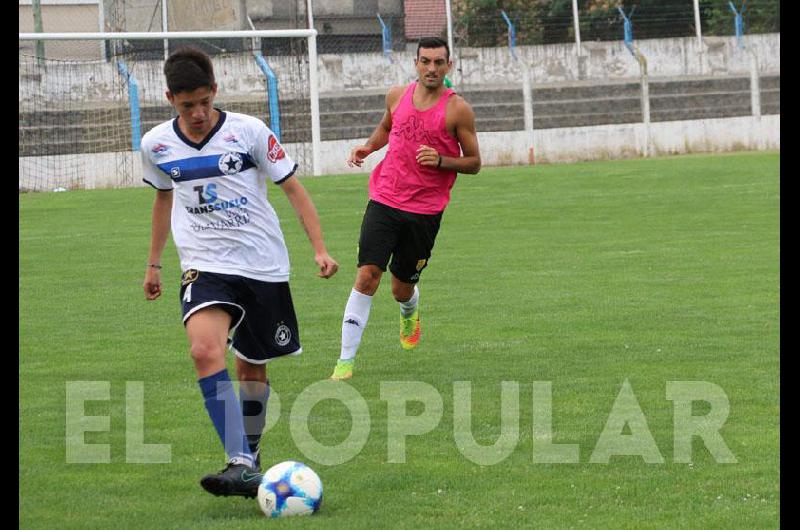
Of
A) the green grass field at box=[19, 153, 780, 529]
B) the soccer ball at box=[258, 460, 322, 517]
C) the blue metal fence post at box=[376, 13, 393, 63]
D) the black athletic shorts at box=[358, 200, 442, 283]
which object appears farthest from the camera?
the blue metal fence post at box=[376, 13, 393, 63]

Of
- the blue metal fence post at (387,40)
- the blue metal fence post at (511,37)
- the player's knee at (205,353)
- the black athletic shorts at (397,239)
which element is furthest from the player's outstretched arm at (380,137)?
the blue metal fence post at (511,37)

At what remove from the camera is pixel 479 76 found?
34.1 meters

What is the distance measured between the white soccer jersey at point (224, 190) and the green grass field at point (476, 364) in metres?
0.97

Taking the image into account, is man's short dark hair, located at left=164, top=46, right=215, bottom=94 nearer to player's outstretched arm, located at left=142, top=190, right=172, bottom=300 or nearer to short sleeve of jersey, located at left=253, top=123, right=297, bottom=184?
short sleeve of jersey, located at left=253, top=123, right=297, bottom=184

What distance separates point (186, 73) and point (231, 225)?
72 cm

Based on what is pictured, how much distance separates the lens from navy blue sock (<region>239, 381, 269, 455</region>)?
604 centimetres

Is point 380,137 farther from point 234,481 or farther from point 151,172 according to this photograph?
point 234,481

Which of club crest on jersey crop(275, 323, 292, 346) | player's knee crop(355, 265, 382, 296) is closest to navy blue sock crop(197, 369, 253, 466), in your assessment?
club crest on jersey crop(275, 323, 292, 346)

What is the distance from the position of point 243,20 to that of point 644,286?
24628 mm

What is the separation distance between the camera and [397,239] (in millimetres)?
9062

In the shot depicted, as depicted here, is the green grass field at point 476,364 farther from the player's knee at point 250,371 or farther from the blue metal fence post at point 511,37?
the blue metal fence post at point 511,37

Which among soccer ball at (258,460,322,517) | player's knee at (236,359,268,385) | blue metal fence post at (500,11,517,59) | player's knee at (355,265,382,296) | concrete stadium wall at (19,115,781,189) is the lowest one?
soccer ball at (258,460,322,517)

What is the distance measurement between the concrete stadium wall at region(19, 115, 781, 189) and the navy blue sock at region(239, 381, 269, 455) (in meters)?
22.6
